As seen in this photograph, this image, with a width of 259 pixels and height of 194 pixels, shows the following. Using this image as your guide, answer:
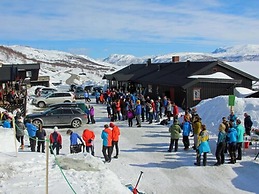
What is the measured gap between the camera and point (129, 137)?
1855 centimetres

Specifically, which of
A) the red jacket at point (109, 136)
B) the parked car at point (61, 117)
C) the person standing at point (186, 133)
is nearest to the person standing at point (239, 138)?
the person standing at point (186, 133)

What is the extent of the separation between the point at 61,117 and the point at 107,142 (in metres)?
8.33

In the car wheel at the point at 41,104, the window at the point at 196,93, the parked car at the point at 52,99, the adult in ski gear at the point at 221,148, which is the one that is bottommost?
the adult in ski gear at the point at 221,148

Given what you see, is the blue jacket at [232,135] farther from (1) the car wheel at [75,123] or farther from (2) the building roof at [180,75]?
(2) the building roof at [180,75]

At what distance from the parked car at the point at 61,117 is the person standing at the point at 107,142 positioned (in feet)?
26.5

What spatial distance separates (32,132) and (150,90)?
22.7 metres

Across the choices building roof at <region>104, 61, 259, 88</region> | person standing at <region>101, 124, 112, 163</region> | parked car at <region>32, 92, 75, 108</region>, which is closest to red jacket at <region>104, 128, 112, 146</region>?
person standing at <region>101, 124, 112, 163</region>

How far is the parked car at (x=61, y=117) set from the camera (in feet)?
69.8

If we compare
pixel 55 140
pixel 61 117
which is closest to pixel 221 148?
pixel 55 140

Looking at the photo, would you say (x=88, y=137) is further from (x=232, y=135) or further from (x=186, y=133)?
(x=232, y=135)

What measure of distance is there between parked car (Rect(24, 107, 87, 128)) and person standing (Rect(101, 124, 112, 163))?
26.5ft

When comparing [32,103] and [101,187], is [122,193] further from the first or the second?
[32,103]

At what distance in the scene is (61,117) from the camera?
21.4 m

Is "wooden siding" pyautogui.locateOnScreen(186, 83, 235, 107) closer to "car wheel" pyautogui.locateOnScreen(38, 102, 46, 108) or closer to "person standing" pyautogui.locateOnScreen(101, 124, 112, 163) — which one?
"car wheel" pyautogui.locateOnScreen(38, 102, 46, 108)
